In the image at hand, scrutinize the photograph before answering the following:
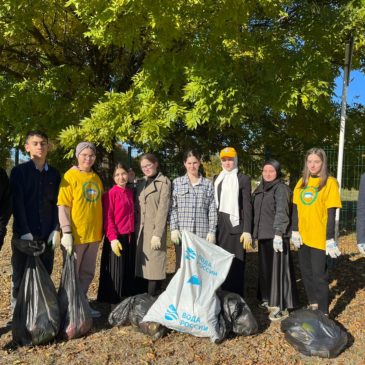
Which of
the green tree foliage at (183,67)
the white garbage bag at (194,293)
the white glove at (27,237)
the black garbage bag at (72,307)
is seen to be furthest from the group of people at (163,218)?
the green tree foliage at (183,67)

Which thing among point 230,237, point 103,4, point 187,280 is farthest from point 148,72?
point 187,280

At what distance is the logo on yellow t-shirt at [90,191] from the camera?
3838mm

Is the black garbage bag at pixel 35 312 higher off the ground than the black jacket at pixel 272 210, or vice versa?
the black jacket at pixel 272 210

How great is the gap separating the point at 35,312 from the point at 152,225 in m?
1.31

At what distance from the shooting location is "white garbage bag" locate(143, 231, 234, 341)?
3.58 metres

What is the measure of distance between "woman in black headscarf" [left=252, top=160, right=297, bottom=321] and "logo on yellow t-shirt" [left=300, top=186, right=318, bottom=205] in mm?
192

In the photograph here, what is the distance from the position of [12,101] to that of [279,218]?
13.7 feet

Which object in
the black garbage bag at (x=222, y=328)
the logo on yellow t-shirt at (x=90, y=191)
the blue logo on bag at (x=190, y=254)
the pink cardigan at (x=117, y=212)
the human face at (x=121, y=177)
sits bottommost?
the black garbage bag at (x=222, y=328)

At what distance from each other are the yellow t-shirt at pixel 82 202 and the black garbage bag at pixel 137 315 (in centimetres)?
69

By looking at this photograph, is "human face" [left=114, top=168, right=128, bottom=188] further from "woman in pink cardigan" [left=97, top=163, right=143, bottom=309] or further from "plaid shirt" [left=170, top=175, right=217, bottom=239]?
"plaid shirt" [left=170, top=175, right=217, bottom=239]

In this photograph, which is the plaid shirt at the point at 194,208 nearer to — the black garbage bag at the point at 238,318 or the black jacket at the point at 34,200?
the black garbage bag at the point at 238,318

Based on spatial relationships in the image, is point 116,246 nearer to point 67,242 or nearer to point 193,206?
point 67,242

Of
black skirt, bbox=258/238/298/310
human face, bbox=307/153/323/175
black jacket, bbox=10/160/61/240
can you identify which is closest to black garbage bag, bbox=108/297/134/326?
black jacket, bbox=10/160/61/240

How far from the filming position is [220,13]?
471 centimetres
